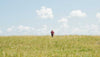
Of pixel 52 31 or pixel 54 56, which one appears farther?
pixel 52 31

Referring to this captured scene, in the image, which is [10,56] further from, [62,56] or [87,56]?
[87,56]

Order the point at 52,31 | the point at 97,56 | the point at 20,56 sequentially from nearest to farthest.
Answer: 1. the point at 20,56
2. the point at 97,56
3. the point at 52,31

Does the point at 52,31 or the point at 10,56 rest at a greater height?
the point at 52,31

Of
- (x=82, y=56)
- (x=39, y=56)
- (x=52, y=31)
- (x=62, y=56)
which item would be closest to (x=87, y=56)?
(x=82, y=56)

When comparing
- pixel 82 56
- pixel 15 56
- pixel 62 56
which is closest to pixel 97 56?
pixel 82 56

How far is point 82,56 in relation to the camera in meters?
13.8

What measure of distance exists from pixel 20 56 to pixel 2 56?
5.17ft

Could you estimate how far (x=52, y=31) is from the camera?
3212cm

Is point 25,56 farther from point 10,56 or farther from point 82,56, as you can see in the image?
point 82,56

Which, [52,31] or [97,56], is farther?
[52,31]

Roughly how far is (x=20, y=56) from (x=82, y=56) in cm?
539

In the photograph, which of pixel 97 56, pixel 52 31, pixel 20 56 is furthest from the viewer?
pixel 52 31

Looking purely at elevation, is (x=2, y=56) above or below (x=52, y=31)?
below

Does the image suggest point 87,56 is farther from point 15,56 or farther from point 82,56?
point 15,56
